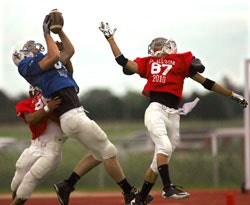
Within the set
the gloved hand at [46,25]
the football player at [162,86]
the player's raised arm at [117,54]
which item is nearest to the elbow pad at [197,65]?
the football player at [162,86]

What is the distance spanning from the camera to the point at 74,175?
10.5 metres

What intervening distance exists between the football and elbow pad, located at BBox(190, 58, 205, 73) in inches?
60.0

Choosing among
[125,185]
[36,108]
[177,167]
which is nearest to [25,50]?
[36,108]

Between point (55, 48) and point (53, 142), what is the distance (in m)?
1.10

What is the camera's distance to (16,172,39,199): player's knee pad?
10008mm

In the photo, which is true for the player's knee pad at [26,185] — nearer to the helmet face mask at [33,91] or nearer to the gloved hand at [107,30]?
the helmet face mask at [33,91]

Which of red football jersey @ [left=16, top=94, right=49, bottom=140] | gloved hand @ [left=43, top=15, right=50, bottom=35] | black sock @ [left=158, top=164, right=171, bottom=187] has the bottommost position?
black sock @ [left=158, top=164, right=171, bottom=187]

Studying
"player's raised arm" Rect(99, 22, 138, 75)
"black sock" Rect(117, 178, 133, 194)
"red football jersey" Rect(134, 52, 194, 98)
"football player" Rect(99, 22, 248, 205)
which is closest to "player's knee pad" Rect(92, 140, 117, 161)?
"black sock" Rect(117, 178, 133, 194)

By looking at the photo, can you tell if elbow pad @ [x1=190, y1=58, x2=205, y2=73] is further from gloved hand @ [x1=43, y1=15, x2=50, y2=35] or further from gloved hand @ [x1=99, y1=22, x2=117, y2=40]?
gloved hand @ [x1=43, y1=15, x2=50, y2=35]

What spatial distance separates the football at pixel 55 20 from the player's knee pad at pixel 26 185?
157 cm

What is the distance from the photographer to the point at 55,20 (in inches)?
389

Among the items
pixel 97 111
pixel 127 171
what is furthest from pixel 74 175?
pixel 97 111

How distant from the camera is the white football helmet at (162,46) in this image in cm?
1058

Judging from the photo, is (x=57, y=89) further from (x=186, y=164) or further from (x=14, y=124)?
(x=14, y=124)
